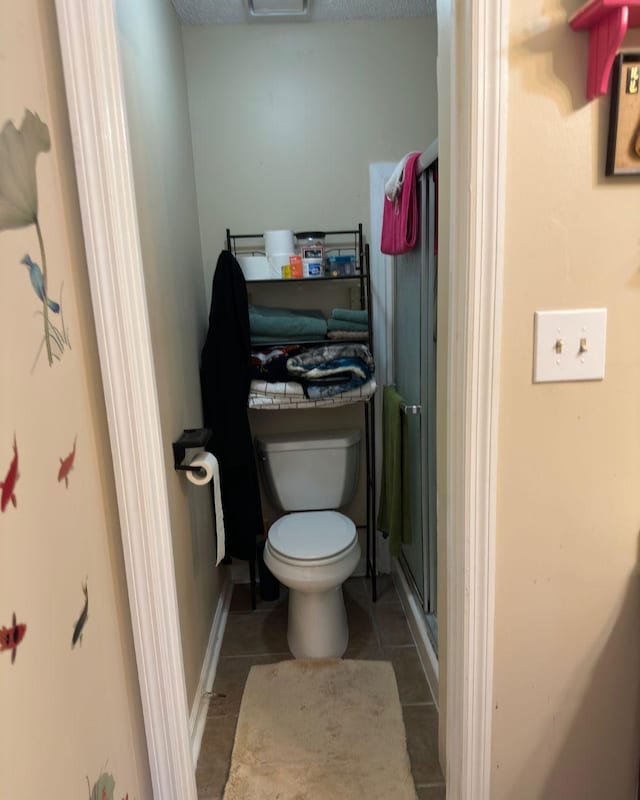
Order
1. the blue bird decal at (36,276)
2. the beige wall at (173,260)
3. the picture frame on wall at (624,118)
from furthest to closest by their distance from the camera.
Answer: the beige wall at (173,260), the picture frame on wall at (624,118), the blue bird decal at (36,276)

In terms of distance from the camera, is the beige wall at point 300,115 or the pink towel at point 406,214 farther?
the beige wall at point 300,115

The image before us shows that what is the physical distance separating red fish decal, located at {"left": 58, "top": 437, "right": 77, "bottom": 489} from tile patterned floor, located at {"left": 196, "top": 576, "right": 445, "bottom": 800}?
3.78 ft

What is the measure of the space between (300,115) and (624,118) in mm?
1612

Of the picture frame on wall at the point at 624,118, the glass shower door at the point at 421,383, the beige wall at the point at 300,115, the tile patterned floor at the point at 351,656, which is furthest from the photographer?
the beige wall at the point at 300,115

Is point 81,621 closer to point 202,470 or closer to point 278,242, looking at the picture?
point 202,470

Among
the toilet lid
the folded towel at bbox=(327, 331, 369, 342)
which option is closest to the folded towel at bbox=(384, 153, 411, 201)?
the folded towel at bbox=(327, 331, 369, 342)

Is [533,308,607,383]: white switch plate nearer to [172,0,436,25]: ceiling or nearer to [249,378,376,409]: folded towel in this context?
[249,378,376,409]: folded towel

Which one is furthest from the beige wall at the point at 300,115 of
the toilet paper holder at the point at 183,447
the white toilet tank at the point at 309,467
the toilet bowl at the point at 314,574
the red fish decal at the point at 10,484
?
the red fish decal at the point at 10,484

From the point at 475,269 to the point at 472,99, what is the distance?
0.28 metres

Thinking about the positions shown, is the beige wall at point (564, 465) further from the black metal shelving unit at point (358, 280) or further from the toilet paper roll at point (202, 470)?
the black metal shelving unit at point (358, 280)

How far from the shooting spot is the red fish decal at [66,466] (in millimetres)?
853

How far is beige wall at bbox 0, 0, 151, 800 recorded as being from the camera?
0.69m

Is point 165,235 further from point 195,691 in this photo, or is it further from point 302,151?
point 195,691

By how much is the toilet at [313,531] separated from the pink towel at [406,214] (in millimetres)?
844
